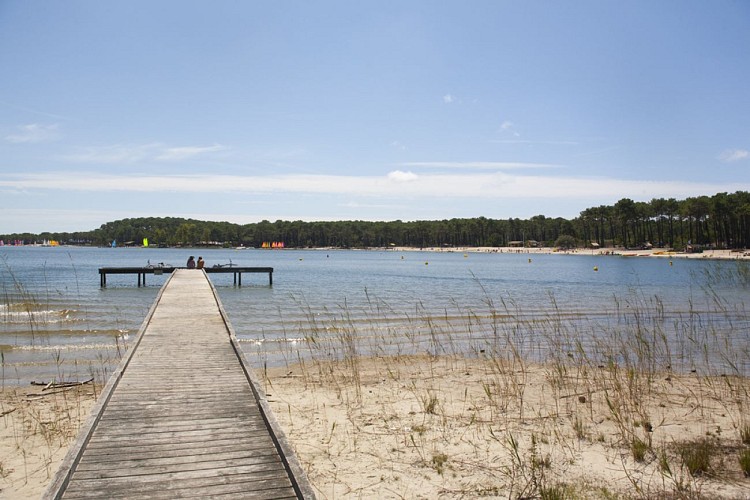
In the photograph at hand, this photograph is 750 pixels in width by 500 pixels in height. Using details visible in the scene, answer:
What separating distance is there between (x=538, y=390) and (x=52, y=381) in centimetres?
957

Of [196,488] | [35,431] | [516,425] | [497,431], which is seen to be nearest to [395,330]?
[516,425]

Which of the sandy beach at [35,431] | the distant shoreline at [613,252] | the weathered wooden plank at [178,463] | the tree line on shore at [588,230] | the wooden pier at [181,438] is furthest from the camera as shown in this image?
the tree line on shore at [588,230]

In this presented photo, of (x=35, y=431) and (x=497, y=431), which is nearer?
(x=497, y=431)

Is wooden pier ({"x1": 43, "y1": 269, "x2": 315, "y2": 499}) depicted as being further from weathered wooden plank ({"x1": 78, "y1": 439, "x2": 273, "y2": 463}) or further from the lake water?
the lake water

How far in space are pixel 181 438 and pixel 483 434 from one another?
13.3 ft

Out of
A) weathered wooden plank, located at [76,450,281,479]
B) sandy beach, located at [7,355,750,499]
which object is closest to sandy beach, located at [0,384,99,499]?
sandy beach, located at [7,355,750,499]

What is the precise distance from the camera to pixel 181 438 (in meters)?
5.79

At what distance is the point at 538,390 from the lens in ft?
32.9

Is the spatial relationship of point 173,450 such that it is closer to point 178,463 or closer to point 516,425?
point 178,463

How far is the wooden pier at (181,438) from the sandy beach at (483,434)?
96 centimetres

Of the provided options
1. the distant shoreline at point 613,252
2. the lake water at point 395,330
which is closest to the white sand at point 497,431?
the lake water at point 395,330

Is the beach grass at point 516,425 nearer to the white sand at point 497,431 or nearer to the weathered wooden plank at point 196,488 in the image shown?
the white sand at point 497,431

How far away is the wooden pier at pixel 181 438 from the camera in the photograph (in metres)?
4.71

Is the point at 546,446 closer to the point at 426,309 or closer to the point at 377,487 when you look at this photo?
the point at 377,487
